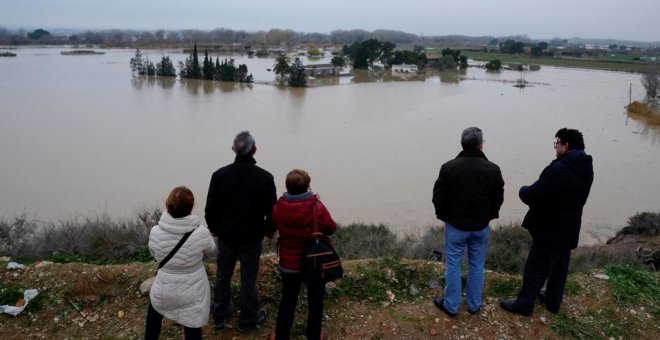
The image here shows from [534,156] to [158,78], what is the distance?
112 feet

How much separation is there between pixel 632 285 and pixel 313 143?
1372cm

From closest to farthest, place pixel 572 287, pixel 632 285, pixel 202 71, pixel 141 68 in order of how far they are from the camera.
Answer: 1. pixel 572 287
2. pixel 632 285
3. pixel 202 71
4. pixel 141 68

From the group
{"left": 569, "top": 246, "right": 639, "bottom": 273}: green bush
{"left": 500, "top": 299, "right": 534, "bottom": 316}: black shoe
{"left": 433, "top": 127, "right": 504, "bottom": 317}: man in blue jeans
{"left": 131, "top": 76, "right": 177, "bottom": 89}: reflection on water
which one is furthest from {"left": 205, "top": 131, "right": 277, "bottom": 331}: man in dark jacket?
{"left": 131, "top": 76, "right": 177, "bottom": 89}: reflection on water

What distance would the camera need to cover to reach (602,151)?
17.2 meters

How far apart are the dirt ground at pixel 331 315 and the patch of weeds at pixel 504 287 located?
0.03 meters

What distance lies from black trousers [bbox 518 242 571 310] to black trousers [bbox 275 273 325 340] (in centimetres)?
164

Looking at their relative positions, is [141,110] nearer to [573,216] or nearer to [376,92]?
[376,92]

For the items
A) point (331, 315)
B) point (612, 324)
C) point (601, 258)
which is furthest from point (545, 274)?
point (601, 258)

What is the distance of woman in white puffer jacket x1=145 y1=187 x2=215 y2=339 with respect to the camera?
273 centimetres

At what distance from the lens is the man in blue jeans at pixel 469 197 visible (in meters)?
3.26

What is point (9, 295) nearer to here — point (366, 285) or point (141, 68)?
point (366, 285)

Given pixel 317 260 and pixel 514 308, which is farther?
pixel 514 308

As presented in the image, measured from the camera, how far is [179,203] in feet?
8.89

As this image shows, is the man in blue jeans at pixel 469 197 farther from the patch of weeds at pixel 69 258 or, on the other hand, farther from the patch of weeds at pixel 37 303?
the patch of weeds at pixel 69 258
